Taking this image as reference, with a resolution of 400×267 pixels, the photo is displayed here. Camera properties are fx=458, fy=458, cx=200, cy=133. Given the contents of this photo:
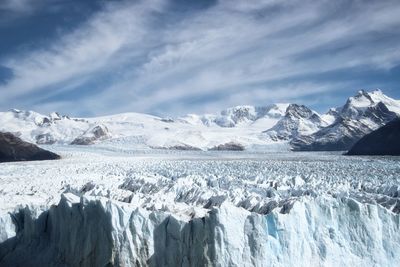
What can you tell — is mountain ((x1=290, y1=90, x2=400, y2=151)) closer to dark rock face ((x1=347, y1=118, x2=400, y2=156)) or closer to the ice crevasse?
dark rock face ((x1=347, y1=118, x2=400, y2=156))

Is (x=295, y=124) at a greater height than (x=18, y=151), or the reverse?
(x=295, y=124)

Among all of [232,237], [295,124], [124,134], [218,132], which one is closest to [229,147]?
[218,132]

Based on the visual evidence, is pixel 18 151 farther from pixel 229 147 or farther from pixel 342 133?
pixel 342 133

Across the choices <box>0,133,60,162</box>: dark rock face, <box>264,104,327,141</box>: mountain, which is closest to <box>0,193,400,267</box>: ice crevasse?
<box>0,133,60,162</box>: dark rock face

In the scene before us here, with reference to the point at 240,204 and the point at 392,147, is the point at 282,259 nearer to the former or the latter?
the point at 240,204

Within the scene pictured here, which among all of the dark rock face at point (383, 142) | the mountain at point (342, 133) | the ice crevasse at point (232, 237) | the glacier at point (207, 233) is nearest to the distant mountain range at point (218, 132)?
the mountain at point (342, 133)

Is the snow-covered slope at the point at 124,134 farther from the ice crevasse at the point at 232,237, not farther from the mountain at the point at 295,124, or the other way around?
the ice crevasse at the point at 232,237
